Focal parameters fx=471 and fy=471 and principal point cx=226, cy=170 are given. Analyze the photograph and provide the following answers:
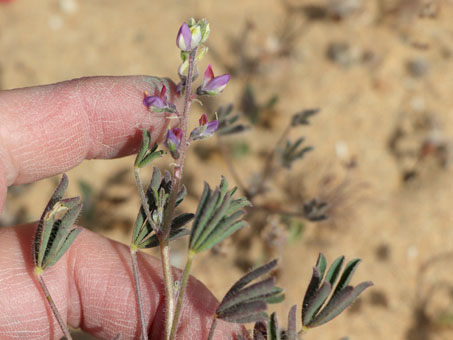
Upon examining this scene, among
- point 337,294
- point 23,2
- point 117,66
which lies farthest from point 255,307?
point 23,2

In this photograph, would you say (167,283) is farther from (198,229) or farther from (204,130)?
(204,130)

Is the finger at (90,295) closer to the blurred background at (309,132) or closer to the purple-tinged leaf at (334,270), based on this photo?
the purple-tinged leaf at (334,270)

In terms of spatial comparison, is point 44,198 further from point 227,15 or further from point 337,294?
point 337,294

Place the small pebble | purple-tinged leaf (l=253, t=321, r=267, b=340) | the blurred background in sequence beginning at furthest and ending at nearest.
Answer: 1. the small pebble
2. the blurred background
3. purple-tinged leaf (l=253, t=321, r=267, b=340)

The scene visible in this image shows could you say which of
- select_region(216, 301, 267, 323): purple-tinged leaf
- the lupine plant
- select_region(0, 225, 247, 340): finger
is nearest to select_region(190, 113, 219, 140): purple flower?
the lupine plant

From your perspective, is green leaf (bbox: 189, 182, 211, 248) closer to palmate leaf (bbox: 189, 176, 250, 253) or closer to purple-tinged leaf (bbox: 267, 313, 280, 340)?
palmate leaf (bbox: 189, 176, 250, 253)
